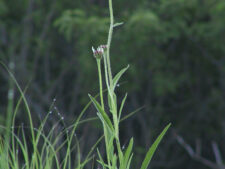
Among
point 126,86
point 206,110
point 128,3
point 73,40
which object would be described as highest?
point 128,3

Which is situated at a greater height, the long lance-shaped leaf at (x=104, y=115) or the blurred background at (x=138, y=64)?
the long lance-shaped leaf at (x=104, y=115)

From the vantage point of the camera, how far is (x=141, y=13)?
510 centimetres

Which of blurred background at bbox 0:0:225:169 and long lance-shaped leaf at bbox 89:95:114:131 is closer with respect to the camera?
long lance-shaped leaf at bbox 89:95:114:131

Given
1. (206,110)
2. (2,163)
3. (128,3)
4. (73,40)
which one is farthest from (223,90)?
(2,163)

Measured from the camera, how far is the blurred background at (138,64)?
212 inches

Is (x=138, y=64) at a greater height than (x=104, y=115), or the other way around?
(x=104, y=115)

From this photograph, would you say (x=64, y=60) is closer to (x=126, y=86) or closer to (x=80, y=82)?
(x=80, y=82)

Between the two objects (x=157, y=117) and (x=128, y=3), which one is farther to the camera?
(x=157, y=117)

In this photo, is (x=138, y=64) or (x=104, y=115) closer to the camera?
(x=104, y=115)

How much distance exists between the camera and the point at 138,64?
5.98 m

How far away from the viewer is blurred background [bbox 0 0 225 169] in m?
5.39

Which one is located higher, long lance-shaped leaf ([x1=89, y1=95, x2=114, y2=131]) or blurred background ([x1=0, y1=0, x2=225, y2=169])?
long lance-shaped leaf ([x1=89, y1=95, x2=114, y2=131])

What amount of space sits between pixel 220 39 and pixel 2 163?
4.61 meters

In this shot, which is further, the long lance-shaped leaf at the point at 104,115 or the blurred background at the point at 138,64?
the blurred background at the point at 138,64
